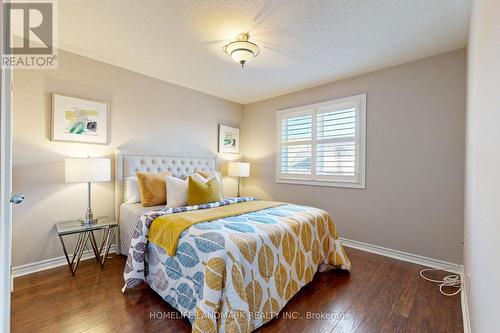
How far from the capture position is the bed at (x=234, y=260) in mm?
1435

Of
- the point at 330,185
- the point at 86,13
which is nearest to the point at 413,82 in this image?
the point at 330,185

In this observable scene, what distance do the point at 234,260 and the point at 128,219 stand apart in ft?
5.85

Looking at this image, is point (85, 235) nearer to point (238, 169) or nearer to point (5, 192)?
point (5, 192)

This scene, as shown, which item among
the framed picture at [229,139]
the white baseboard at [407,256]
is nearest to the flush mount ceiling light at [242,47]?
the framed picture at [229,139]

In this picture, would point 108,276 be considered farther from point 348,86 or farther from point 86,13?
point 348,86

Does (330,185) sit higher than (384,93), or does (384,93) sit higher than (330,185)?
(384,93)

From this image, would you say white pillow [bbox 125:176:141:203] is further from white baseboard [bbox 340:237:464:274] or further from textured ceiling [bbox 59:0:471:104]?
white baseboard [bbox 340:237:464:274]

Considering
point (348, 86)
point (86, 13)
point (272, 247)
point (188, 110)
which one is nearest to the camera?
point (272, 247)

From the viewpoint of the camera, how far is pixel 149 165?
3217 mm

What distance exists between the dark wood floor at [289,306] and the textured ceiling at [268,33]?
2459mm

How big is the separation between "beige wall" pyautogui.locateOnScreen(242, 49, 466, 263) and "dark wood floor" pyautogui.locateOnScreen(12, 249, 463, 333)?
611 millimetres

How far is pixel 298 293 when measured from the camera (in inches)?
80.9

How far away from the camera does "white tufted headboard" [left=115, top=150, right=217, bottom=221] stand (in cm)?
294

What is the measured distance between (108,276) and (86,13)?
249cm
